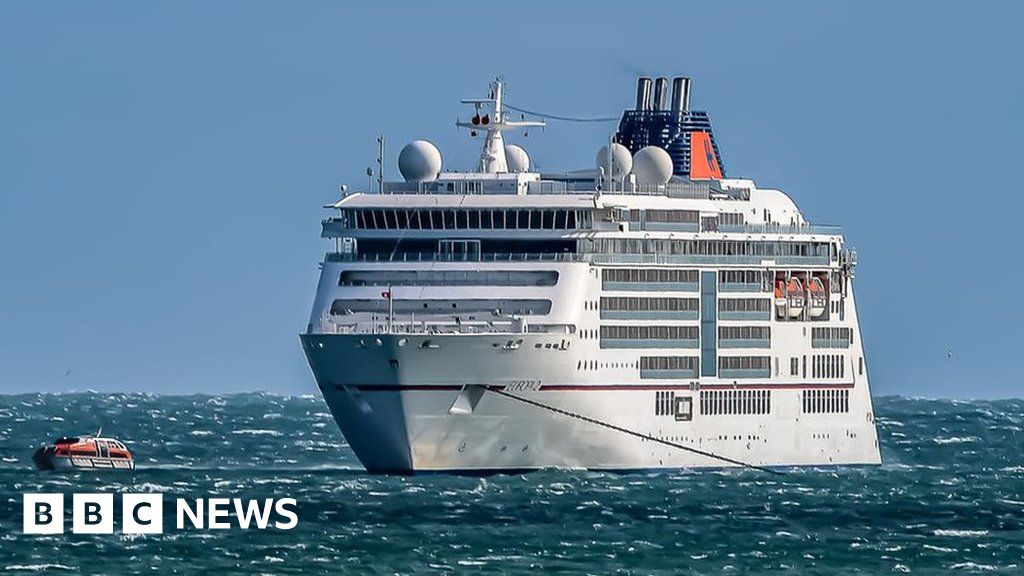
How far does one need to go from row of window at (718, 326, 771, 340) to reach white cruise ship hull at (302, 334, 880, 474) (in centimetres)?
356

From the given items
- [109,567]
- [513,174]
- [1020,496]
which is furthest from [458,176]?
[109,567]

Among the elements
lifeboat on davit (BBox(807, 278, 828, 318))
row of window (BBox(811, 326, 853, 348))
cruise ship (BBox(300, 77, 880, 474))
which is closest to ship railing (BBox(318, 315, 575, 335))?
cruise ship (BBox(300, 77, 880, 474))

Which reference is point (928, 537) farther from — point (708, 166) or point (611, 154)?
point (708, 166)

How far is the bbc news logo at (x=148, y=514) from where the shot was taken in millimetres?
92125

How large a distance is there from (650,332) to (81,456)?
775 inches

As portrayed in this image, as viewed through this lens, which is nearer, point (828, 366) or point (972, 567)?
point (972, 567)

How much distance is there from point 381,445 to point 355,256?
658 cm

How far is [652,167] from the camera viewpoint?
374 ft

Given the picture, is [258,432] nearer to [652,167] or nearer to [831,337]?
[831,337]

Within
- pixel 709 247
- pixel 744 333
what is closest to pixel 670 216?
pixel 709 247

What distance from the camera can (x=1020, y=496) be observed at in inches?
4259

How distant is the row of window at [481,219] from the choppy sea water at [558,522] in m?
7.58

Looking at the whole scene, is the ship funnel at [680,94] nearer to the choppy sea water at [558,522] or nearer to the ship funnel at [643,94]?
the ship funnel at [643,94]

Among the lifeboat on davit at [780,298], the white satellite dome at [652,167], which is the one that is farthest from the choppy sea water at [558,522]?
the white satellite dome at [652,167]
